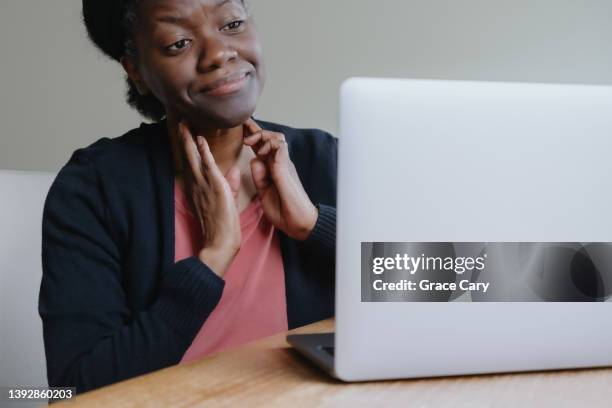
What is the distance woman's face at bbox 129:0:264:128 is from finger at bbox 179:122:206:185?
83 millimetres

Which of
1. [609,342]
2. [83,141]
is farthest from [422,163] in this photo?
[83,141]

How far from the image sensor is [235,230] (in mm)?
1253

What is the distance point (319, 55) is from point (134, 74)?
2.75ft

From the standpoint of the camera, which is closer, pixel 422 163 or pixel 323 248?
pixel 422 163

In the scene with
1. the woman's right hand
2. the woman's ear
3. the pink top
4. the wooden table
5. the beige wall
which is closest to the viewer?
the wooden table

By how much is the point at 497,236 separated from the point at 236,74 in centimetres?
83

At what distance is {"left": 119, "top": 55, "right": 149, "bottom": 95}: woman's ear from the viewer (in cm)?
151

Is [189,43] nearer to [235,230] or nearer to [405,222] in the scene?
[235,230]

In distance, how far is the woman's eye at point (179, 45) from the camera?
54.2 inches

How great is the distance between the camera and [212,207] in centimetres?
127

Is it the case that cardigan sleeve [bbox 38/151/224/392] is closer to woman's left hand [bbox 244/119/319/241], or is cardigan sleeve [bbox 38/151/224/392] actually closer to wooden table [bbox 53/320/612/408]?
woman's left hand [bbox 244/119/319/241]

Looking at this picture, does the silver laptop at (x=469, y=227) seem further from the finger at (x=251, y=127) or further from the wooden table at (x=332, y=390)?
the finger at (x=251, y=127)

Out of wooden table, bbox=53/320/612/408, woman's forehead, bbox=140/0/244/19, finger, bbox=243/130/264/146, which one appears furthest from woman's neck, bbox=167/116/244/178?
wooden table, bbox=53/320/612/408

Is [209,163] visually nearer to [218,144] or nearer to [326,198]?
[218,144]
